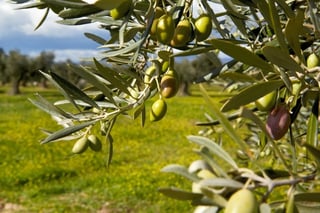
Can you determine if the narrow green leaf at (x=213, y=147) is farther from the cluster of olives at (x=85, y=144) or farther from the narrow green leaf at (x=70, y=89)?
the cluster of olives at (x=85, y=144)

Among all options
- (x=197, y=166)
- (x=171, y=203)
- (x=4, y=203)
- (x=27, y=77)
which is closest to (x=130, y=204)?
(x=171, y=203)

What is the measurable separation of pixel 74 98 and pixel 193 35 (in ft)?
0.84

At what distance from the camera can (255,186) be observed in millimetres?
421

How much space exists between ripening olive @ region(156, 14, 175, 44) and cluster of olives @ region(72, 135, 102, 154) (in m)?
0.37

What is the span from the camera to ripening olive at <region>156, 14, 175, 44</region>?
2.23 ft

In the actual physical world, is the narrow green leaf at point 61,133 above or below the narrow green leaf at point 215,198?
below

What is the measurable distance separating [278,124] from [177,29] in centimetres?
21

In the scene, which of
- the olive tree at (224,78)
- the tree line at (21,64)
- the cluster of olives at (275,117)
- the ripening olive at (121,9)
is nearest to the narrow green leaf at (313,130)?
the olive tree at (224,78)

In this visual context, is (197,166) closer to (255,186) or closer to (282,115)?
(255,186)

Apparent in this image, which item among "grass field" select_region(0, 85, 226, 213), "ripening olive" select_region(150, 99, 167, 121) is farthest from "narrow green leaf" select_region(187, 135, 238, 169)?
"grass field" select_region(0, 85, 226, 213)

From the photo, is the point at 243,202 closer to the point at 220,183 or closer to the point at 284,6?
the point at 220,183

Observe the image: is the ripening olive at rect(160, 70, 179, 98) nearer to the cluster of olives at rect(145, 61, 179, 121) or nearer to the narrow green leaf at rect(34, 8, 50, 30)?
the cluster of olives at rect(145, 61, 179, 121)

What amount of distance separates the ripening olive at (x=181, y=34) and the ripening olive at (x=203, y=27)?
2 cm

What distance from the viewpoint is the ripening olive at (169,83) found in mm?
794
